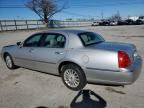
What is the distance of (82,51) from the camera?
15.3 ft

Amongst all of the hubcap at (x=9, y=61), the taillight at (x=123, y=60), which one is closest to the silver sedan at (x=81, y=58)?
the taillight at (x=123, y=60)

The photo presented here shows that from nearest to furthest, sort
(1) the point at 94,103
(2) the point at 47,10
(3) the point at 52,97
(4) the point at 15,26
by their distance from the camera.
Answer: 1. (1) the point at 94,103
2. (3) the point at 52,97
3. (4) the point at 15,26
4. (2) the point at 47,10

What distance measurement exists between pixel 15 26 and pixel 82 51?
114ft

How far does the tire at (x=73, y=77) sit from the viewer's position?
4.75 metres

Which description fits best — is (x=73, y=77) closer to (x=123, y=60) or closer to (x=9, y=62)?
(x=123, y=60)

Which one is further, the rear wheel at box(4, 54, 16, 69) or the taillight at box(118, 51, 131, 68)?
the rear wheel at box(4, 54, 16, 69)

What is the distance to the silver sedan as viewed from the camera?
4309 mm

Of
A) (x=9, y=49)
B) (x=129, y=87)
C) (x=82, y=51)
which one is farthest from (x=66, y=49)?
(x=9, y=49)

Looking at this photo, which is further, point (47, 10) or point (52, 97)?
point (47, 10)

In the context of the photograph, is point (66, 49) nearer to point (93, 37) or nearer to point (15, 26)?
point (93, 37)

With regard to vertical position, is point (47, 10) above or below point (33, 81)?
above

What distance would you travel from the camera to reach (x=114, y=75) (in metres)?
4.30

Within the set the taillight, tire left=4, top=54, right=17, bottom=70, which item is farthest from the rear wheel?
the taillight

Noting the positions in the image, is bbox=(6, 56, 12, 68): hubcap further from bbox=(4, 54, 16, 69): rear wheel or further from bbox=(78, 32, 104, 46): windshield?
bbox=(78, 32, 104, 46): windshield
